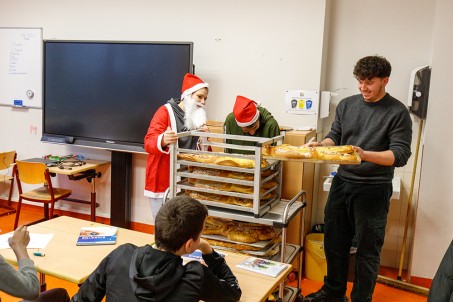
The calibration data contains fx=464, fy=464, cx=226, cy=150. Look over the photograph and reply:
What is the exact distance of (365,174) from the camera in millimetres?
2846

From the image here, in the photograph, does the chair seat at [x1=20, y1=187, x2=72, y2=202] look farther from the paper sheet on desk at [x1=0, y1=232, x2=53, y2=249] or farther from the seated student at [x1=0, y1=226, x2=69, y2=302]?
the seated student at [x1=0, y1=226, x2=69, y2=302]

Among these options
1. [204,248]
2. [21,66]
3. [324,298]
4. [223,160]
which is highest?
[21,66]

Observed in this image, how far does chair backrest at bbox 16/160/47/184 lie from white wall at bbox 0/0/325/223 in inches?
26.8

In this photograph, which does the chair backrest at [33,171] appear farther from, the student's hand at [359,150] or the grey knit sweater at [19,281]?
the student's hand at [359,150]

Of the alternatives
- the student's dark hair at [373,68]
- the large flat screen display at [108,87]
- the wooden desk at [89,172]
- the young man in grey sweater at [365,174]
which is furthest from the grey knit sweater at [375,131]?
the wooden desk at [89,172]

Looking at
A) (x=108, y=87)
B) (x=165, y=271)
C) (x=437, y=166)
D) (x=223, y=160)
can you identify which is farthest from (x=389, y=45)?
(x=165, y=271)

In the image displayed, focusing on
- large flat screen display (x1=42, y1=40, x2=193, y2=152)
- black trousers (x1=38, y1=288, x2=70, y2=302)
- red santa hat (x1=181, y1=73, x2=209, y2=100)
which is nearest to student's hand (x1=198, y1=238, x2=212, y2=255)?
black trousers (x1=38, y1=288, x2=70, y2=302)

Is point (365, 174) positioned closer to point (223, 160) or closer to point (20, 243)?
point (223, 160)

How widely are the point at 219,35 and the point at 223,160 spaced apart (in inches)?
78.6

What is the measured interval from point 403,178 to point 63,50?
345 cm

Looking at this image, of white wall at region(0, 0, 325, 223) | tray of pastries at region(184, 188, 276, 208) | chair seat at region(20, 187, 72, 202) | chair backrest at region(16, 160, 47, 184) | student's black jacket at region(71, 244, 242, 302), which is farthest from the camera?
chair seat at region(20, 187, 72, 202)

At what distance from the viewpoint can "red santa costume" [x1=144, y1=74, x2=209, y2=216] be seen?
10.3 feet

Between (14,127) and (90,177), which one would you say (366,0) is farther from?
(14,127)

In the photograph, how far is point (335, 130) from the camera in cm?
308
